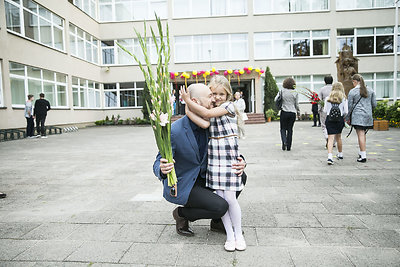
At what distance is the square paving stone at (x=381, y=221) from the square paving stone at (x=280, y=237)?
31.3 inches

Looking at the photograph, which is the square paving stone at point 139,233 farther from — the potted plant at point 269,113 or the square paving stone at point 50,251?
the potted plant at point 269,113

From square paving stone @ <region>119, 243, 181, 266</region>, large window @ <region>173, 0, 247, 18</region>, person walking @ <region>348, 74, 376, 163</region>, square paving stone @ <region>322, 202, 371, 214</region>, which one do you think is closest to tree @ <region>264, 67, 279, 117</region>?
large window @ <region>173, 0, 247, 18</region>

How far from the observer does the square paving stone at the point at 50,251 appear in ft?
8.76

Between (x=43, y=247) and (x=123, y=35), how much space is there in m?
24.9

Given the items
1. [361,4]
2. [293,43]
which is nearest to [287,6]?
[293,43]

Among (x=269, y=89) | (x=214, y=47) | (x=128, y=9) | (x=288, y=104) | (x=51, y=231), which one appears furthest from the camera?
(x=128, y=9)

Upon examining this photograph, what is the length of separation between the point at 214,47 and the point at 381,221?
23.2 m

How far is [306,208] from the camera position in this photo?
12.5ft

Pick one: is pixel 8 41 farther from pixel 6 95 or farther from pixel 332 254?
pixel 332 254

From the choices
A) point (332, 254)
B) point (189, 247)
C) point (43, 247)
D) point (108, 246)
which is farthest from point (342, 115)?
point (43, 247)

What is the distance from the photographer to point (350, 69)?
1474 cm

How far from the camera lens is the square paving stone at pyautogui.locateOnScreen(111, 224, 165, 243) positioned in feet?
9.95

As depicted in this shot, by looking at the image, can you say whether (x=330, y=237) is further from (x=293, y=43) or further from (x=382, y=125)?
(x=293, y=43)

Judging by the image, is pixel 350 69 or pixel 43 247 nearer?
pixel 43 247
